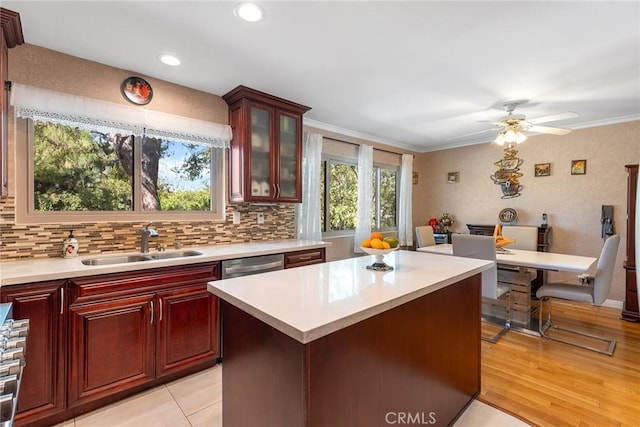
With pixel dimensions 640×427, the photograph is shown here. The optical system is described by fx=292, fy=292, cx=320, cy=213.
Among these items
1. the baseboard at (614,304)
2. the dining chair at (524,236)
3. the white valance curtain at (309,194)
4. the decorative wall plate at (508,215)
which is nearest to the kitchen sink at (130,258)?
the white valance curtain at (309,194)

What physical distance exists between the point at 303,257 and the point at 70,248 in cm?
182

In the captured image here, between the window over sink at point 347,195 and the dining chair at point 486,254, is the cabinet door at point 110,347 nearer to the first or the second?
the window over sink at point 347,195

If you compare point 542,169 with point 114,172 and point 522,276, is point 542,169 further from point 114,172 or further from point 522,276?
point 114,172

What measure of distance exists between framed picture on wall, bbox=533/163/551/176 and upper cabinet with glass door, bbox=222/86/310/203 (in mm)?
3511

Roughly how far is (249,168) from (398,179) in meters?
3.19

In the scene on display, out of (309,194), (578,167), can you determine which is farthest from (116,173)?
(578,167)

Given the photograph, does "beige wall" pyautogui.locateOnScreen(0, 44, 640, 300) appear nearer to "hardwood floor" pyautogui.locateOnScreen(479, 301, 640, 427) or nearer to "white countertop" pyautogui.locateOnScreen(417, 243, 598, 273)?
"white countertop" pyautogui.locateOnScreen(417, 243, 598, 273)

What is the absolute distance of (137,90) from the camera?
2418mm

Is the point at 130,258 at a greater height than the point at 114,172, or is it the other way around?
the point at 114,172

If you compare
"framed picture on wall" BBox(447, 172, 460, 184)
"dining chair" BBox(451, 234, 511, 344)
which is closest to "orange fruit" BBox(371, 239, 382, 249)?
"dining chair" BBox(451, 234, 511, 344)

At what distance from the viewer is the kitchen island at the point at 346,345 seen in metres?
0.99

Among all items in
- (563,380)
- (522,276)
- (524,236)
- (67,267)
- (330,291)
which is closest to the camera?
(330,291)

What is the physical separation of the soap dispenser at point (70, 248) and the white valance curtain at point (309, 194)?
2.14 meters

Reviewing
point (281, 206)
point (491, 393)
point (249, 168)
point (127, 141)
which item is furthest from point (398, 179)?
point (127, 141)
